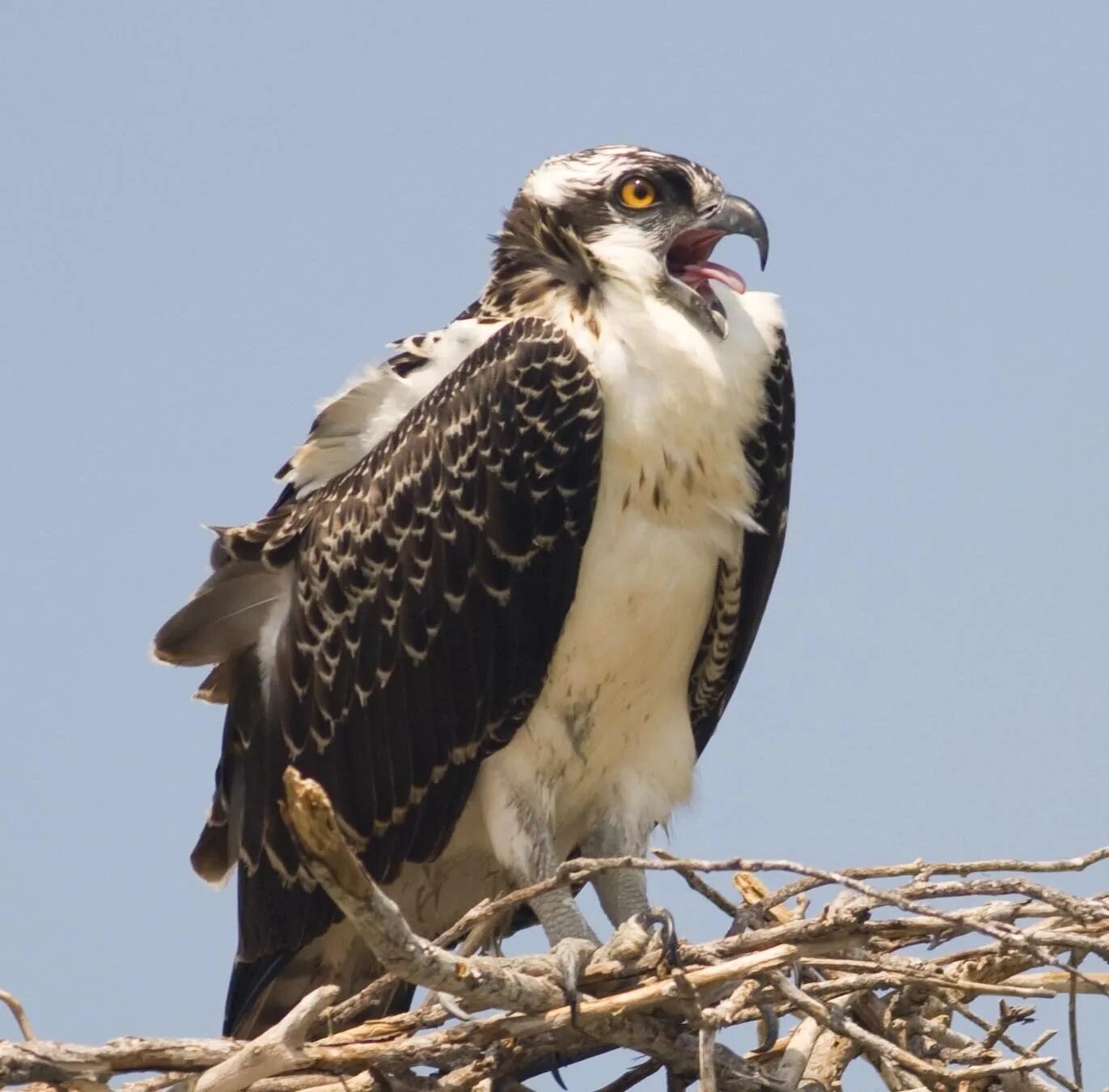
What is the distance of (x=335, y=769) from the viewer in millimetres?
→ 7887

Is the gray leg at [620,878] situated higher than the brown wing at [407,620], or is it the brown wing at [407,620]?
the brown wing at [407,620]

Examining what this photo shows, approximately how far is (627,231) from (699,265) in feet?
1.15

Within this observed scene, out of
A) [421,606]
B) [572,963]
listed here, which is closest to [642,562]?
[421,606]

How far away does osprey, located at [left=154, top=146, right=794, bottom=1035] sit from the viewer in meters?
7.43

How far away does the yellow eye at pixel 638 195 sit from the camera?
777 cm

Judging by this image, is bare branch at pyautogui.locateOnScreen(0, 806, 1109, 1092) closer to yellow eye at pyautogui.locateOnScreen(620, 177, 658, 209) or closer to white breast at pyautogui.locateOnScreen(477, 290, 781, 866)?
white breast at pyautogui.locateOnScreen(477, 290, 781, 866)

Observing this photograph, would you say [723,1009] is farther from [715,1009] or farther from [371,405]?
[371,405]

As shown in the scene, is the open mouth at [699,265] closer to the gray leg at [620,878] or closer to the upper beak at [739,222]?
the upper beak at [739,222]

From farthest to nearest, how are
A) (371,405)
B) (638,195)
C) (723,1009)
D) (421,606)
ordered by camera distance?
(371,405), (638,195), (421,606), (723,1009)

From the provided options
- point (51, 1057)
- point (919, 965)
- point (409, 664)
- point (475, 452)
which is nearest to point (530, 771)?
point (409, 664)

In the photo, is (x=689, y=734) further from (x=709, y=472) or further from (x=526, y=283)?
(x=526, y=283)

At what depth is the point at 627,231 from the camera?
7.73m

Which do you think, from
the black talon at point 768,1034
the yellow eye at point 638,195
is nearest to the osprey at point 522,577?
the yellow eye at point 638,195

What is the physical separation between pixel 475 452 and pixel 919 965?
7.03 ft
